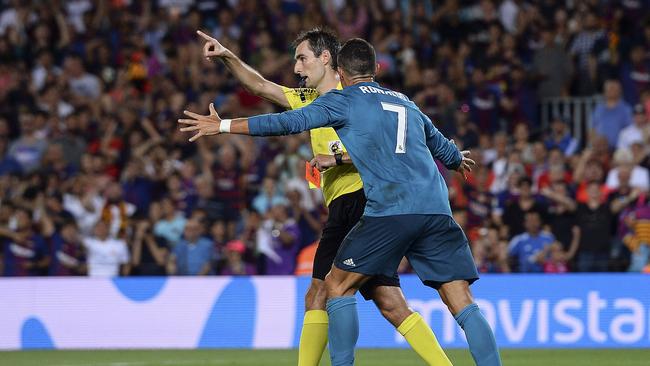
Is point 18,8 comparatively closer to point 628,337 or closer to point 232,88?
point 232,88

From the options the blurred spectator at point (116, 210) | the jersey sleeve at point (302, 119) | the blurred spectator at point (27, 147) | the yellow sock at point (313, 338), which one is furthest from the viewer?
the blurred spectator at point (27, 147)

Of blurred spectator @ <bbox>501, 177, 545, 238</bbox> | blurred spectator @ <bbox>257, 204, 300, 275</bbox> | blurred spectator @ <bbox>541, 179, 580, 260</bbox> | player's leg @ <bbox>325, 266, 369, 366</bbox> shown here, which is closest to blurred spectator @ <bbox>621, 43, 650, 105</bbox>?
blurred spectator @ <bbox>541, 179, 580, 260</bbox>

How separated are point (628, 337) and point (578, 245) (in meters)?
1.71

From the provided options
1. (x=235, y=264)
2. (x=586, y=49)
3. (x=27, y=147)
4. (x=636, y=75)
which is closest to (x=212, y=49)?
(x=235, y=264)

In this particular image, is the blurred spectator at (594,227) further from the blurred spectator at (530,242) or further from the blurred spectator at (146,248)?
the blurred spectator at (146,248)

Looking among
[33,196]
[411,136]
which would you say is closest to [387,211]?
[411,136]

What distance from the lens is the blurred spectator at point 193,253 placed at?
47.0 feet

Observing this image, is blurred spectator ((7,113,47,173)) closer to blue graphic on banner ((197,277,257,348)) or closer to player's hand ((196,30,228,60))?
blue graphic on banner ((197,277,257,348))

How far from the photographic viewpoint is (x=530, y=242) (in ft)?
46.0

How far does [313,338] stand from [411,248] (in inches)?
39.7

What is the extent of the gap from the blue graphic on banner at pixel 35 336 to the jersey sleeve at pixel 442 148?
6.94 m

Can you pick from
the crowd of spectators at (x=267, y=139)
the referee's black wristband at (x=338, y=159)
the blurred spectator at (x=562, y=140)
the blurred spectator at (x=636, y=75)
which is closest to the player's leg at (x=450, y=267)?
the referee's black wristband at (x=338, y=159)

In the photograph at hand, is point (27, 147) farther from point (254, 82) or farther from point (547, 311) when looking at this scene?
point (254, 82)

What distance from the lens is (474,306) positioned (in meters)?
7.18
